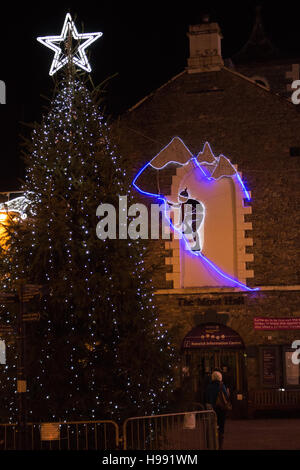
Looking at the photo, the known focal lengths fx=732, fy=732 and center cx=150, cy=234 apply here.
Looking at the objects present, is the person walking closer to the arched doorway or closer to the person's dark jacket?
the person's dark jacket

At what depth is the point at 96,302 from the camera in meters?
13.3

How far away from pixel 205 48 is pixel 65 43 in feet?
26.9

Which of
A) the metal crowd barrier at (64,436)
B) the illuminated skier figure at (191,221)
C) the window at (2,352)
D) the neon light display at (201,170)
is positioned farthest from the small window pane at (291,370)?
the window at (2,352)

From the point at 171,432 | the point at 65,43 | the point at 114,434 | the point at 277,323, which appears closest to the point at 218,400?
the point at 171,432

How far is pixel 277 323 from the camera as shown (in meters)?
22.1

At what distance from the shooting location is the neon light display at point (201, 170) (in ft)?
75.1

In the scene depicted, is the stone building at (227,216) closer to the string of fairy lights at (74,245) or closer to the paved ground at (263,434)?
the paved ground at (263,434)

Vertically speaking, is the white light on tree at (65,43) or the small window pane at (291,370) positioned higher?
the white light on tree at (65,43)

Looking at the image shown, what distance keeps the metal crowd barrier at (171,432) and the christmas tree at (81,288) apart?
54cm

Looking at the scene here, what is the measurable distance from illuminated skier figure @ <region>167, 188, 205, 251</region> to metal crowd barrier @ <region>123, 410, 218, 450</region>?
1028cm

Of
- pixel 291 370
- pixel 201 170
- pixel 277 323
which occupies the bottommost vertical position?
pixel 291 370

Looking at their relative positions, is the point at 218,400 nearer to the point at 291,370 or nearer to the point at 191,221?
the point at 291,370

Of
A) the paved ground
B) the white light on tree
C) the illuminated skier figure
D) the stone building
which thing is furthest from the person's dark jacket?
the illuminated skier figure
